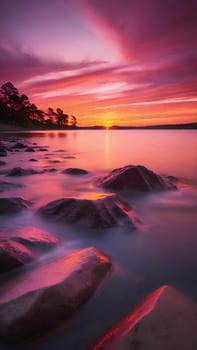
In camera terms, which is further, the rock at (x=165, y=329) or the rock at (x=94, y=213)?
the rock at (x=94, y=213)

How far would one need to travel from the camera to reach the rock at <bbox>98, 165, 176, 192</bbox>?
5.68 metres

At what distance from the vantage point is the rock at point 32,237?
2.66 metres

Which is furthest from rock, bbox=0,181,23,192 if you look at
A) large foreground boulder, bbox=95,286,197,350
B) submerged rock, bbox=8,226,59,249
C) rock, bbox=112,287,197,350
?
rock, bbox=112,287,197,350

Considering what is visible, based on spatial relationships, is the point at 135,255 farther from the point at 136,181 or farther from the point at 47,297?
the point at 136,181

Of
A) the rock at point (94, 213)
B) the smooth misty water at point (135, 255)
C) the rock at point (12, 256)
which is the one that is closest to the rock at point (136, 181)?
the smooth misty water at point (135, 255)

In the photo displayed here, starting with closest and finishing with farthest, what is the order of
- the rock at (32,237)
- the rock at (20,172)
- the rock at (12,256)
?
the rock at (12,256) < the rock at (32,237) < the rock at (20,172)

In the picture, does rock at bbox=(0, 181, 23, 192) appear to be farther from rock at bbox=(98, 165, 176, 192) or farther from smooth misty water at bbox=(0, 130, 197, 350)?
rock at bbox=(98, 165, 176, 192)

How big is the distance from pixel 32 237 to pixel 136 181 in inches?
134

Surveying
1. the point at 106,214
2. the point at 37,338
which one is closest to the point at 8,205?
the point at 106,214

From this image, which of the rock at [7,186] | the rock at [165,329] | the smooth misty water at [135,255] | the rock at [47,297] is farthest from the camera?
the rock at [7,186]

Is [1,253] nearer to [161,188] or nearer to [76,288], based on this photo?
[76,288]

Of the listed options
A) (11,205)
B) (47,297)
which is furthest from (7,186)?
(47,297)

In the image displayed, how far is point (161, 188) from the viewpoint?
5.88 meters

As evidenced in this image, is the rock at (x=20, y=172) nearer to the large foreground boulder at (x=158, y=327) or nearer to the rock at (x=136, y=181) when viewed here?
the rock at (x=136, y=181)
